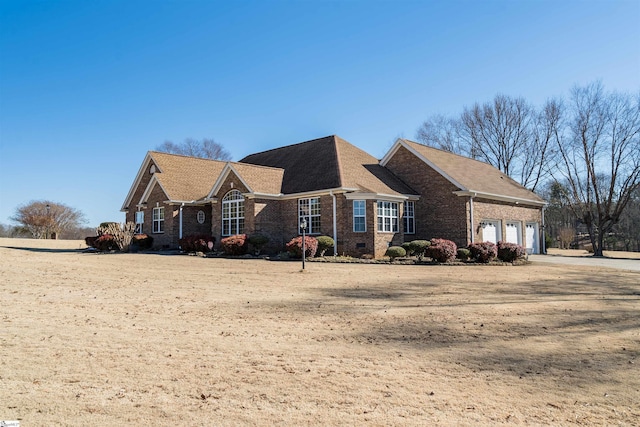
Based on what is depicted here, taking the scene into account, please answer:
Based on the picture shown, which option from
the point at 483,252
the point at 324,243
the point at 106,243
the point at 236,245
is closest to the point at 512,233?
the point at 483,252

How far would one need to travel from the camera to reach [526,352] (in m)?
6.44

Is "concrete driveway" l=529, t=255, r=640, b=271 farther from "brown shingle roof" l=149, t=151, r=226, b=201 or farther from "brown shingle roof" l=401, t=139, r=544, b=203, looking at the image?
"brown shingle roof" l=149, t=151, r=226, b=201

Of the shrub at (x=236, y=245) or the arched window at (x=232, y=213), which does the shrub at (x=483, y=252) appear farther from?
the arched window at (x=232, y=213)

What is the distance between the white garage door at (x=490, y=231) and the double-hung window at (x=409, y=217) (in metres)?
3.84

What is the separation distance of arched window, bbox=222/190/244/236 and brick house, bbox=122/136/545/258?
0.20 feet

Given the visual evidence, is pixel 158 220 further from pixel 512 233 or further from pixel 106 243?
pixel 512 233

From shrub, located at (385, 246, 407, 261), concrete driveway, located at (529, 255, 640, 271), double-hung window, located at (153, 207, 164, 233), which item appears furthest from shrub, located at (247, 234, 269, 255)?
concrete driveway, located at (529, 255, 640, 271)

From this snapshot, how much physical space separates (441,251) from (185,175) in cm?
2010

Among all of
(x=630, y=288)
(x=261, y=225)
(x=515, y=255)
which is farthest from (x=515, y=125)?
(x=630, y=288)

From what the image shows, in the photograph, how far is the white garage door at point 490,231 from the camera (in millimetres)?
24906

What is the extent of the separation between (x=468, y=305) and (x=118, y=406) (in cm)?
769

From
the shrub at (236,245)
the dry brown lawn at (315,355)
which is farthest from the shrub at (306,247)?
the dry brown lawn at (315,355)

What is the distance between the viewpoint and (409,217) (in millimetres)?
25297

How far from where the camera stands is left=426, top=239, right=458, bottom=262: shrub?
65.3 ft
